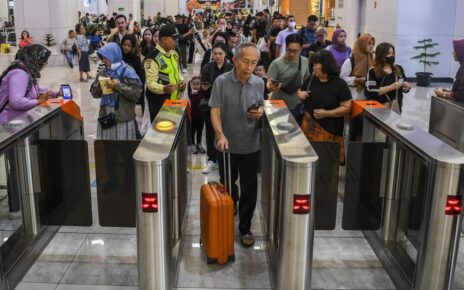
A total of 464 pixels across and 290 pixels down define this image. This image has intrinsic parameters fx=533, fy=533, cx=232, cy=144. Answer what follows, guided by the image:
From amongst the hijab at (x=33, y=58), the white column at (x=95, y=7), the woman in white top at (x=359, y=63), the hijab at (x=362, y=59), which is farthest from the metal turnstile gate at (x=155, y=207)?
the white column at (x=95, y=7)

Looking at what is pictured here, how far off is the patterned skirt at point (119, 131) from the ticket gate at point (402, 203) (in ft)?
6.46

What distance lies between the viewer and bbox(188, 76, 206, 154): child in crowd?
6.06 m

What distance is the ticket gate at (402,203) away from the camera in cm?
301

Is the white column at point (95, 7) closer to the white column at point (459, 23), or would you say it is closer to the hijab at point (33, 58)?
the white column at point (459, 23)

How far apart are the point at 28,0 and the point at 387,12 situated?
35.2 feet

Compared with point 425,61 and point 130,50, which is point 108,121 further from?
point 425,61

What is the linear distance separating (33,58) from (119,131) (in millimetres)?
927

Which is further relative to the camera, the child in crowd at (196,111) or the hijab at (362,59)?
the child in crowd at (196,111)

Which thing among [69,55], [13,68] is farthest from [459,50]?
[69,55]

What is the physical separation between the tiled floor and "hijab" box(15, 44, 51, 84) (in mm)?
1337

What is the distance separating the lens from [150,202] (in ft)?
9.48

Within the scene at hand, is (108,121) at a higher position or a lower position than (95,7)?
lower

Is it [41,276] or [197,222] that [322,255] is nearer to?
[197,222]

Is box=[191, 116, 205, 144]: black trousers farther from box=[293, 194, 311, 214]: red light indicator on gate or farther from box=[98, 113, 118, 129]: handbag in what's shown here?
box=[293, 194, 311, 214]: red light indicator on gate
